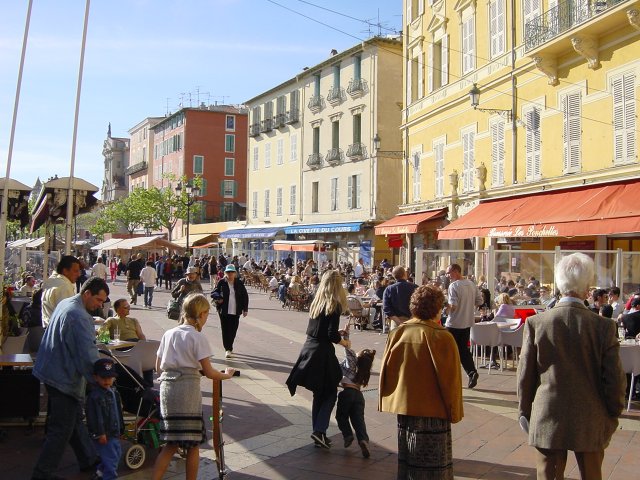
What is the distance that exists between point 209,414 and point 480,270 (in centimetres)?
830

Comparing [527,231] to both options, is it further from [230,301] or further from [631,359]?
[631,359]

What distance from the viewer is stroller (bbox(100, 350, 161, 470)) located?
5.97m

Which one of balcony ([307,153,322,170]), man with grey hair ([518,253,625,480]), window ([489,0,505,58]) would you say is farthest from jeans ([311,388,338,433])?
balcony ([307,153,322,170])

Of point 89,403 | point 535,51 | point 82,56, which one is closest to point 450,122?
point 535,51

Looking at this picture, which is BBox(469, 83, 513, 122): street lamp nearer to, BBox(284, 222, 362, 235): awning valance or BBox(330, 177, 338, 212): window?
BBox(284, 222, 362, 235): awning valance

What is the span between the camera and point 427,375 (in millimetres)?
4469

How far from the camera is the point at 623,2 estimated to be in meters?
15.4

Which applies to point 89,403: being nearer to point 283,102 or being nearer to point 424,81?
point 424,81

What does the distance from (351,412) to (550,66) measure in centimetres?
1477

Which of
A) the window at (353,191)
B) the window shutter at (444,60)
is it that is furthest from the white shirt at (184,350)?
the window at (353,191)

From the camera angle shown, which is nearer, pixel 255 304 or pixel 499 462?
pixel 499 462

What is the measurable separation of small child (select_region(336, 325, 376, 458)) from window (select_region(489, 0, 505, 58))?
1648 cm

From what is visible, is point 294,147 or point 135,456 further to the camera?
point 294,147

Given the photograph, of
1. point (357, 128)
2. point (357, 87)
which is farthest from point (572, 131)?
point (357, 128)
